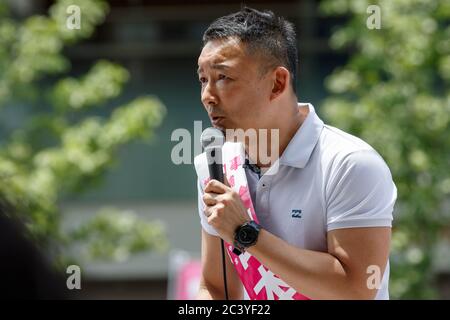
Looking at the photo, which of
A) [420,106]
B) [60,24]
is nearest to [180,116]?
[60,24]

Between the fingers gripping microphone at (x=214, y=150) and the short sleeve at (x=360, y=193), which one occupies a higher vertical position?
the fingers gripping microphone at (x=214, y=150)

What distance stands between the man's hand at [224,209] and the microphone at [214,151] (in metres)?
0.13

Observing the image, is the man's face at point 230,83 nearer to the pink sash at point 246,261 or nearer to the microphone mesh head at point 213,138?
the microphone mesh head at point 213,138

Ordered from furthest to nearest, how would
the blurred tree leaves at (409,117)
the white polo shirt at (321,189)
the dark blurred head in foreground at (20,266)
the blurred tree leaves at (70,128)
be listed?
1. the blurred tree leaves at (70,128)
2. the blurred tree leaves at (409,117)
3. the white polo shirt at (321,189)
4. the dark blurred head in foreground at (20,266)

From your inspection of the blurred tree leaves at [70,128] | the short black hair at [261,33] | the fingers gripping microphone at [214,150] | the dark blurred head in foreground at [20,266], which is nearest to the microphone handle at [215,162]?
the fingers gripping microphone at [214,150]

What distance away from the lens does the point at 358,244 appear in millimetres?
1774

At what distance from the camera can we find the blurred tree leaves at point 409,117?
5785 mm

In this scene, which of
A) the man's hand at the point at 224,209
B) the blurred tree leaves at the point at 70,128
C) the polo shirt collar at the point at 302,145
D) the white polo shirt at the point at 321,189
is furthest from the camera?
the blurred tree leaves at the point at 70,128

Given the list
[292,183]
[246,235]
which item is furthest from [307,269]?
[292,183]

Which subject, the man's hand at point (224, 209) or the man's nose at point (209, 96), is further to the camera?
the man's nose at point (209, 96)

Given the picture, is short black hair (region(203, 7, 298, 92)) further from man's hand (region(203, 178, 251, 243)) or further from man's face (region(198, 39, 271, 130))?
man's hand (region(203, 178, 251, 243))

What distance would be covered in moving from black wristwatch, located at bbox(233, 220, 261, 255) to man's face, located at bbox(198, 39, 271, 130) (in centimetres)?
25

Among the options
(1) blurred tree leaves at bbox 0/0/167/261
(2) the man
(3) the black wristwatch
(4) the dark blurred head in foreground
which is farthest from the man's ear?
(1) blurred tree leaves at bbox 0/0/167/261

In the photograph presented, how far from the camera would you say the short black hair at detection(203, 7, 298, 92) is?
1842mm
